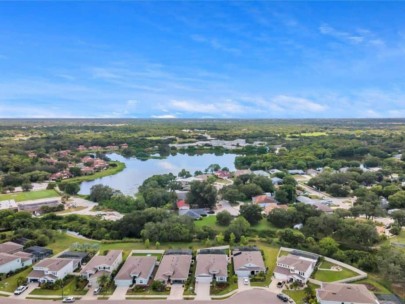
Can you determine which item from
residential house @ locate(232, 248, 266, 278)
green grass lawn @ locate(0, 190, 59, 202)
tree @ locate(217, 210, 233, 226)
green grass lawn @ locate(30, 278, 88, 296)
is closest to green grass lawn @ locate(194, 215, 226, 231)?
tree @ locate(217, 210, 233, 226)

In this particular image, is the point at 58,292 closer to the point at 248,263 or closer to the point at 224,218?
the point at 248,263

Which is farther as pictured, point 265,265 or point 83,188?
point 83,188

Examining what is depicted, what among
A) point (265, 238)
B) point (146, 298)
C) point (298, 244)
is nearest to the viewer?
point (146, 298)

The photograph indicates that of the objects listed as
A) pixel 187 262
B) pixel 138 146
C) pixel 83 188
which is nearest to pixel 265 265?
pixel 187 262

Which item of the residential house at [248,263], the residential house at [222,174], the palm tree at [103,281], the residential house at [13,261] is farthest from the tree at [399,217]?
the residential house at [13,261]

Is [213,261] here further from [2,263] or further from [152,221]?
[2,263]

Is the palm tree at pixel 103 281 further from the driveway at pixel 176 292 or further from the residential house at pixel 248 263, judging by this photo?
the residential house at pixel 248 263

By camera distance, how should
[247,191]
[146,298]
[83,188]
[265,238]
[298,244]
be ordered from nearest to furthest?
[146,298] → [298,244] → [265,238] → [247,191] → [83,188]
